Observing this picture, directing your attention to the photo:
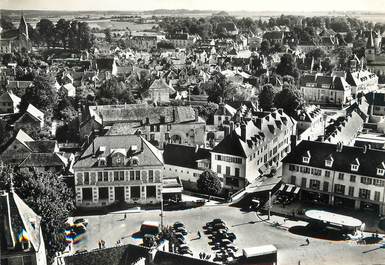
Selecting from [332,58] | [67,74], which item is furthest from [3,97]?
[332,58]

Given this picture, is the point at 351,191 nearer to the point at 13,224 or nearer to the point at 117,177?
the point at 117,177

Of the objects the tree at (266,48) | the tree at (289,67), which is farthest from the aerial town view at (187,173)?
the tree at (266,48)

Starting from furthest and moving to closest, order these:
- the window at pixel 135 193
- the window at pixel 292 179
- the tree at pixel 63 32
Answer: the tree at pixel 63 32 → the window at pixel 292 179 → the window at pixel 135 193

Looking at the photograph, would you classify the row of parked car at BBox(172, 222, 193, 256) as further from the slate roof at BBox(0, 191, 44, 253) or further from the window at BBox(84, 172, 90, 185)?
the slate roof at BBox(0, 191, 44, 253)

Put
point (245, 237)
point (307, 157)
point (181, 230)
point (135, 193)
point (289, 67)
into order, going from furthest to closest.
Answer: point (289, 67) < point (307, 157) < point (135, 193) < point (181, 230) < point (245, 237)

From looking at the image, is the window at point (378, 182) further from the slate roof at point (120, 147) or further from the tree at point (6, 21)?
the tree at point (6, 21)

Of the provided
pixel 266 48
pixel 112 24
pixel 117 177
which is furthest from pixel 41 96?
pixel 266 48

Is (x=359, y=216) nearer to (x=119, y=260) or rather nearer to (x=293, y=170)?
(x=293, y=170)
